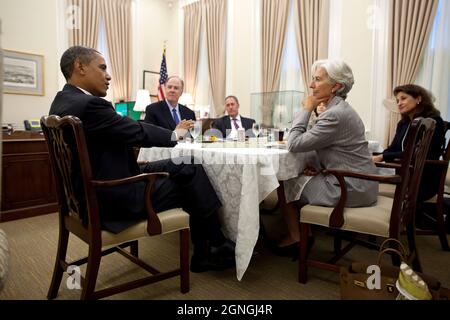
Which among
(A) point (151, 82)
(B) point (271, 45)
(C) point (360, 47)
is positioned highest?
(B) point (271, 45)

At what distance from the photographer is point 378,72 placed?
4.02 meters

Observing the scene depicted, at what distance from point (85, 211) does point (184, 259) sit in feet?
1.91

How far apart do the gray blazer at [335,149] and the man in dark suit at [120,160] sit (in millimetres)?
582

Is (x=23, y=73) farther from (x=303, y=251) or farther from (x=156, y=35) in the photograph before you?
(x=303, y=251)

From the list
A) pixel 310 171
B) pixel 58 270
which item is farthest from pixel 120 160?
pixel 310 171

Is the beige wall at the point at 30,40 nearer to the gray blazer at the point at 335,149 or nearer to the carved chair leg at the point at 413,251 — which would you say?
the gray blazer at the point at 335,149

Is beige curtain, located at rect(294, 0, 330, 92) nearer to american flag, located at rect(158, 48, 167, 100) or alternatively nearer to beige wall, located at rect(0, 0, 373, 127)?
beige wall, located at rect(0, 0, 373, 127)

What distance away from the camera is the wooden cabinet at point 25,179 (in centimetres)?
329

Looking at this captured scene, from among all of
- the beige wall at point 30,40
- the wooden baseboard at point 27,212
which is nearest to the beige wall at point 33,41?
the beige wall at point 30,40

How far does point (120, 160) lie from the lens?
166cm

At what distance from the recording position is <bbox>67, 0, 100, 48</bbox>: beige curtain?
5043mm

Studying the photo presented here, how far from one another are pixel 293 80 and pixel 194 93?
2.19 meters

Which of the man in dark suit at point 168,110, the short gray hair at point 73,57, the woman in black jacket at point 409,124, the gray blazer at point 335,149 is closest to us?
the short gray hair at point 73,57

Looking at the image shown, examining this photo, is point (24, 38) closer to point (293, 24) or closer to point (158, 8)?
point (158, 8)
